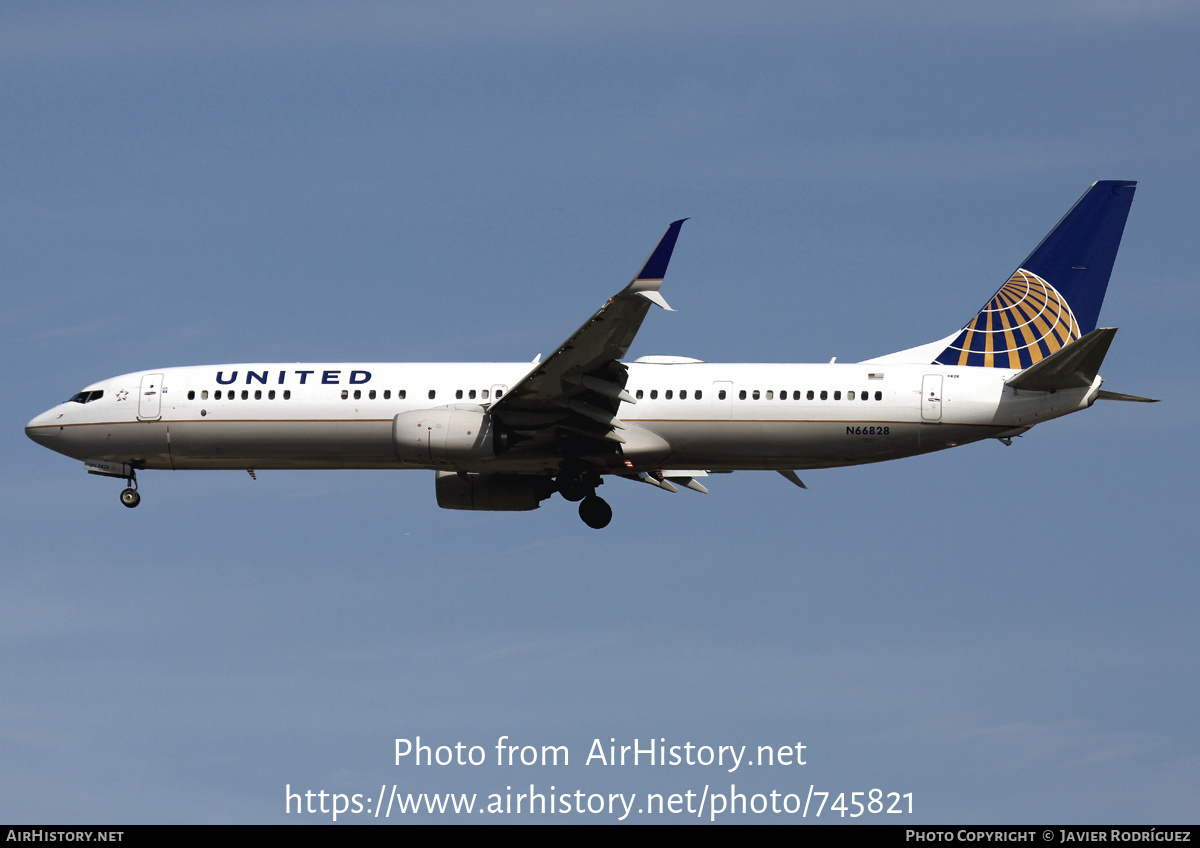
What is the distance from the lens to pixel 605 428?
41594mm

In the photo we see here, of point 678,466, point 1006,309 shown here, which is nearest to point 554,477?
point 678,466

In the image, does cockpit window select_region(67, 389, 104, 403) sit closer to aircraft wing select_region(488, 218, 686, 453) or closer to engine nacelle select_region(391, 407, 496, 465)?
engine nacelle select_region(391, 407, 496, 465)

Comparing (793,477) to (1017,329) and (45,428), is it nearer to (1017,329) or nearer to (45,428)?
(1017,329)

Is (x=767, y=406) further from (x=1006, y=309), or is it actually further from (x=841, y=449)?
(x=1006, y=309)

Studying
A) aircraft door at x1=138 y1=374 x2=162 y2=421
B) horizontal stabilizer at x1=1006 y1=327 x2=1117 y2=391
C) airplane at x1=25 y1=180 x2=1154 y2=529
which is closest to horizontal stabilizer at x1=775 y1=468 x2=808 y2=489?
airplane at x1=25 y1=180 x2=1154 y2=529

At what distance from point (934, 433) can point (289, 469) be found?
17.8 metres

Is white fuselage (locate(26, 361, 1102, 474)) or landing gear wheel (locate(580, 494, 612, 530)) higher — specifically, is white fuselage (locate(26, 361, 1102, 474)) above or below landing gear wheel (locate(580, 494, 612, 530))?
above

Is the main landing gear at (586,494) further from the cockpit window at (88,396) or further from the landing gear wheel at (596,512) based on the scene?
the cockpit window at (88,396)

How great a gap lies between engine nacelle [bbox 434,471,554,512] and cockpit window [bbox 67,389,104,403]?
1027cm

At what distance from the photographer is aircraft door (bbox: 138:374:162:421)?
4447 cm

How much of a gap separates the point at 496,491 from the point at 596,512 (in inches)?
130

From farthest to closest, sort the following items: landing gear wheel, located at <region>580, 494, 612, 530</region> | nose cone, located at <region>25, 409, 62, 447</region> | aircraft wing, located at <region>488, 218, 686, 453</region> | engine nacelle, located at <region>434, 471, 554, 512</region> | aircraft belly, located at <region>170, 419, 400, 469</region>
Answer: nose cone, located at <region>25, 409, 62, 447</region> → engine nacelle, located at <region>434, 471, 554, 512</region> → landing gear wheel, located at <region>580, 494, 612, 530</region> → aircraft belly, located at <region>170, 419, 400, 469</region> → aircraft wing, located at <region>488, 218, 686, 453</region>

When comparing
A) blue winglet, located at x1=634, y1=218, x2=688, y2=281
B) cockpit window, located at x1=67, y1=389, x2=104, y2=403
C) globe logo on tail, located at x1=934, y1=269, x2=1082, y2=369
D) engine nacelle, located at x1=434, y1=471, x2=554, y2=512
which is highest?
globe logo on tail, located at x1=934, y1=269, x2=1082, y2=369

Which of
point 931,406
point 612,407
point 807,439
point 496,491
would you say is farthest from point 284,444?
point 931,406
